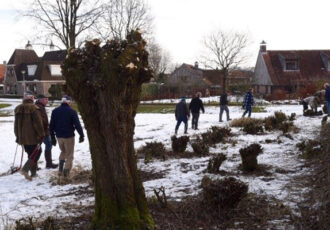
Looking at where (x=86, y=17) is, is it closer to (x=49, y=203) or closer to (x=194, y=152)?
(x=194, y=152)

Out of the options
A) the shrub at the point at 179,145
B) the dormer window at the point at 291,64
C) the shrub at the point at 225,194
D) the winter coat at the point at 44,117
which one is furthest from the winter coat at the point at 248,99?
the dormer window at the point at 291,64

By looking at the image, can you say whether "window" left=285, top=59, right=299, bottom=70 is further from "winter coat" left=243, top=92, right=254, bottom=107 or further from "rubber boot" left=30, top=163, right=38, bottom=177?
"rubber boot" left=30, top=163, right=38, bottom=177

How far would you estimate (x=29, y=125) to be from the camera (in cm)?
Answer: 765

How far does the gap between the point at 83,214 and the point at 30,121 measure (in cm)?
348

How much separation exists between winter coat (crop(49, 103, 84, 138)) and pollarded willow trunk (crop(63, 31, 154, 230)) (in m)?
3.46

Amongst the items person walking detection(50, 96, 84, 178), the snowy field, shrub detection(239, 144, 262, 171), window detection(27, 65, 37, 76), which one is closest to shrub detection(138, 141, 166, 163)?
the snowy field

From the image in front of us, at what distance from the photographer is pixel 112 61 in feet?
13.0

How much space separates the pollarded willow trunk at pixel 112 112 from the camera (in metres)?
4.00

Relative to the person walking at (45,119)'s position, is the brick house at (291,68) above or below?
above

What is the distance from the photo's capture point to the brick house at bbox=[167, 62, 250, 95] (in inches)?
1584

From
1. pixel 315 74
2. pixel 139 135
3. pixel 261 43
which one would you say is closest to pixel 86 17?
pixel 139 135

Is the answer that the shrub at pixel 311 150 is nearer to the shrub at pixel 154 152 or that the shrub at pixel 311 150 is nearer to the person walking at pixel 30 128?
the shrub at pixel 154 152

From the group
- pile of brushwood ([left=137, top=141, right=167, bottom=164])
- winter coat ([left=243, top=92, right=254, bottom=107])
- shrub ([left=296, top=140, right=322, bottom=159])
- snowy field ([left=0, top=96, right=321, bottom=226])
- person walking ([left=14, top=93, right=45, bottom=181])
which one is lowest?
snowy field ([left=0, top=96, right=321, bottom=226])

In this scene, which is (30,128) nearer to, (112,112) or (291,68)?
(112,112)
